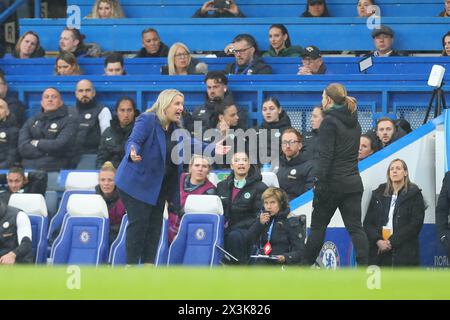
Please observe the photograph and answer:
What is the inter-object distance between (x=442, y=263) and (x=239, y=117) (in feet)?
8.47

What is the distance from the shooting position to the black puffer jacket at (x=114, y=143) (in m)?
13.1

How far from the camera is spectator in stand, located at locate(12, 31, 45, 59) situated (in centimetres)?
1509

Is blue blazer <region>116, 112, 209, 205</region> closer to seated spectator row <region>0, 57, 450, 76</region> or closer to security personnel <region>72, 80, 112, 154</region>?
security personnel <region>72, 80, 112, 154</region>

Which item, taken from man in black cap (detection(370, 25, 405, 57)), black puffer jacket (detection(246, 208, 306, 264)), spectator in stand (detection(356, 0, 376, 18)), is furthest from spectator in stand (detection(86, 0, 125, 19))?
black puffer jacket (detection(246, 208, 306, 264))

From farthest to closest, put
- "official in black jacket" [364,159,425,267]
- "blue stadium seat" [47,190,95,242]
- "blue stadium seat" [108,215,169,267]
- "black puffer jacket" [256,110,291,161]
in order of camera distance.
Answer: "black puffer jacket" [256,110,291,161] < "blue stadium seat" [47,190,95,242] < "blue stadium seat" [108,215,169,267] < "official in black jacket" [364,159,425,267]

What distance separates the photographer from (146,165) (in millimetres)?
10625

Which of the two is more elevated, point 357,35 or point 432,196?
point 357,35

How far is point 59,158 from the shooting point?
44.3 feet

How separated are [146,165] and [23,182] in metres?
2.48

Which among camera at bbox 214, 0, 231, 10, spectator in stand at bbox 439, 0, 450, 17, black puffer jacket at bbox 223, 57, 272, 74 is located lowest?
black puffer jacket at bbox 223, 57, 272, 74

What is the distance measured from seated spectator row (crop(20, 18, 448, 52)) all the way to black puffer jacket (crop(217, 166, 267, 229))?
145 inches
